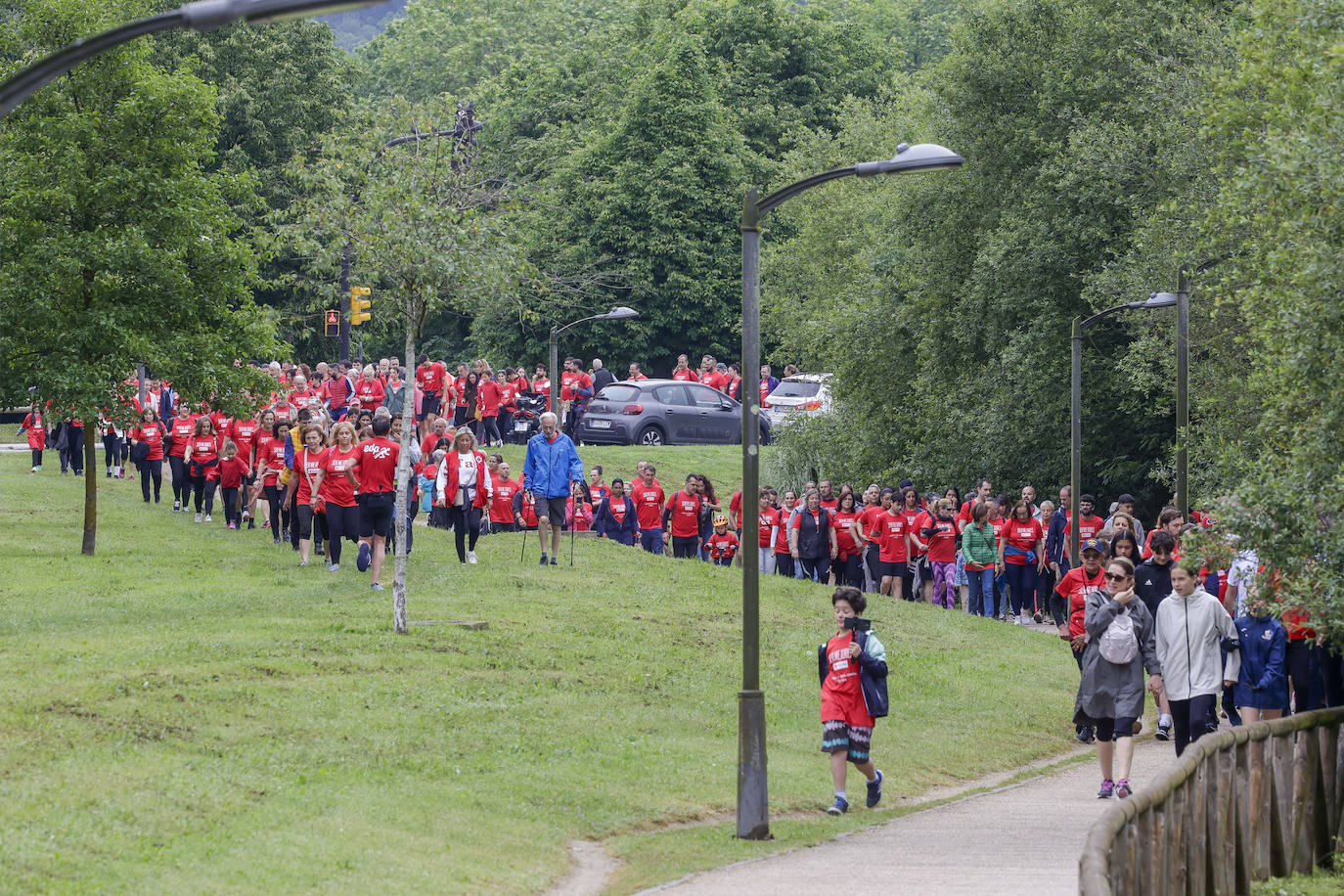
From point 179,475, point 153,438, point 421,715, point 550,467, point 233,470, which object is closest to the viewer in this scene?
point 421,715

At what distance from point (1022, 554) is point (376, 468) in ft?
32.7

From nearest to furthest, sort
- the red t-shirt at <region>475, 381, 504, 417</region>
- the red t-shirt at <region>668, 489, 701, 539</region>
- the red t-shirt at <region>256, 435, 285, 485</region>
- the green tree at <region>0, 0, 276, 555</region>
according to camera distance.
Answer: the green tree at <region>0, 0, 276, 555</region> < the red t-shirt at <region>256, 435, 285, 485</region> < the red t-shirt at <region>668, 489, 701, 539</region> < the red t-shirt at <region>475, 381, 504, 417</region>

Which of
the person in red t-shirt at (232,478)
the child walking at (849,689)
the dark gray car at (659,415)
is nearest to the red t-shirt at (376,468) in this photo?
the person in red t-shirt at (232,478)

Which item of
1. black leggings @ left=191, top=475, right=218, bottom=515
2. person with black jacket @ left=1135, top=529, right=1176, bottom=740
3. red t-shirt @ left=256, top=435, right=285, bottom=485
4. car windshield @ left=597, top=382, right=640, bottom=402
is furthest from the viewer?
car windshield @ left=597, top=382, right=640, bottom=402

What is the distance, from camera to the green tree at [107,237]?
2205 centimetres

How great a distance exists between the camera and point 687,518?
89.0 feet

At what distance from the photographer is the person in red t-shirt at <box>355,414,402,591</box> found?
66.0ft

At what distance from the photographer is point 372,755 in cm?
1309

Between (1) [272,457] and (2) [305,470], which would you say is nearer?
(2) [305,470]

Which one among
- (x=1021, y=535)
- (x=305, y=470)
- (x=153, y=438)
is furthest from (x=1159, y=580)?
(x=153, y=438)

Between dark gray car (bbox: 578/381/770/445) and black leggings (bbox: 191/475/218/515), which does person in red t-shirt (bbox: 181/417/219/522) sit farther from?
dark gray car (bbox: 578/381/770/445)

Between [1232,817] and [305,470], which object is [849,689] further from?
[305,470]

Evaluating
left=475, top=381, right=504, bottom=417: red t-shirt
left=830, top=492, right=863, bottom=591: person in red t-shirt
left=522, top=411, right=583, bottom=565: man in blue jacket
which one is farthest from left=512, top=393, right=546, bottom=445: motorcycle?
left=522, top=411, right=583, bottom=565: man in blue jacket

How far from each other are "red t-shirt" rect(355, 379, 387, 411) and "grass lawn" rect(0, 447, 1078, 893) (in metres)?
8.50
